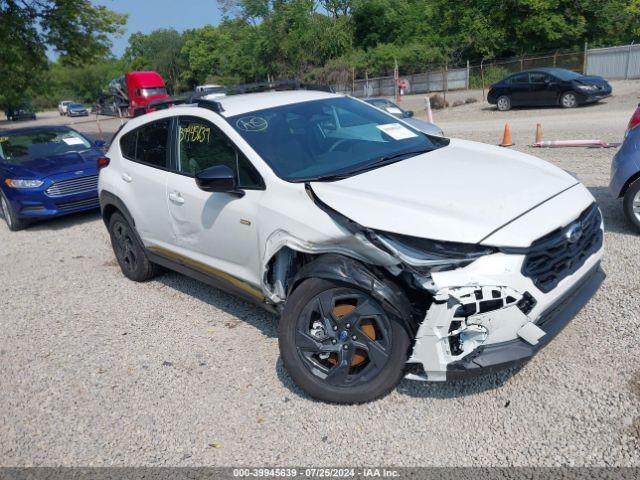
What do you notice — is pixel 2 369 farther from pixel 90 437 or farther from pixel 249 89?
pixel 249 89

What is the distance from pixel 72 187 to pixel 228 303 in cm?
494

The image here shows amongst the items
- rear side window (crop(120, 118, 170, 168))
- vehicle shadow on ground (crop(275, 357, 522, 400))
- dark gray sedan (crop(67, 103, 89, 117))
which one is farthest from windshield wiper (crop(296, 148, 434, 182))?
dark gray sedan (crop(67, 103, 89, 117))

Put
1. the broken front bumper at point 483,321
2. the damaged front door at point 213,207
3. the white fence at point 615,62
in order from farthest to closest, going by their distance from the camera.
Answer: the white fence at point 615,62
the damaged front door at point 213,207
the broken front bumper at point 483,321

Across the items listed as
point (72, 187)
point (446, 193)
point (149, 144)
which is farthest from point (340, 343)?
point (72, 187)

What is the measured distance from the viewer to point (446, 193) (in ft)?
10.1

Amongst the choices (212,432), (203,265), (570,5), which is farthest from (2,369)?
(570,5)

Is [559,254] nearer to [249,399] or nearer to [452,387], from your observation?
[452,387]

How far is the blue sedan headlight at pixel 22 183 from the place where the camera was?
825cm

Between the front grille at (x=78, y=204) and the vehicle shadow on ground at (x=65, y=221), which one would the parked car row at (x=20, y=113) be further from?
the front grille at (x=78, y=204)

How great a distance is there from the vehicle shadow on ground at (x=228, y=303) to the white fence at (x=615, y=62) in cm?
3261

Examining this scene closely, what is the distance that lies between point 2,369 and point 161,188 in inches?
73.7

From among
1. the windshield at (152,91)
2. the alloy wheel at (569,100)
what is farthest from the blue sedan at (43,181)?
the windshield at (152,91)

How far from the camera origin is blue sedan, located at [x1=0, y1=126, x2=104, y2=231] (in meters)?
8.27

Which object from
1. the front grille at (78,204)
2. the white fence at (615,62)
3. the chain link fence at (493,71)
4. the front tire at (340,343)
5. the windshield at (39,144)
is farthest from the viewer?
the chain link fence at (493,71)
